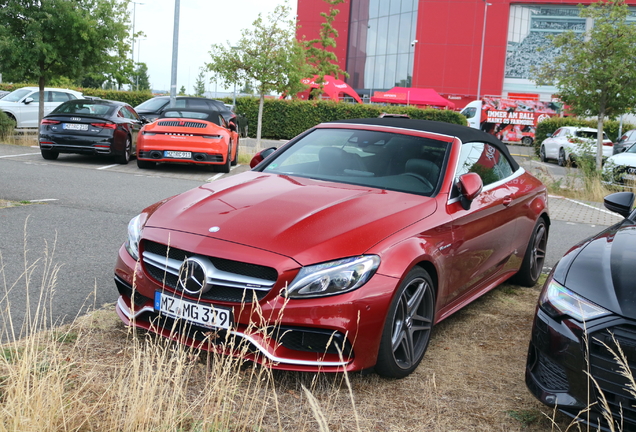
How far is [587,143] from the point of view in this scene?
1738 cm

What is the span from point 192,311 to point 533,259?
3.82 metres

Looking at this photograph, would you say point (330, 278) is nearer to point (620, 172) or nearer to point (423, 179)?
point (423, 179)

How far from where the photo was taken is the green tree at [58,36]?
17984mm

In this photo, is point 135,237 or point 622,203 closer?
point 135,237

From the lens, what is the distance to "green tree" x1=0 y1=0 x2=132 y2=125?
17984mm

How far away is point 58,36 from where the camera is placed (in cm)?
1839

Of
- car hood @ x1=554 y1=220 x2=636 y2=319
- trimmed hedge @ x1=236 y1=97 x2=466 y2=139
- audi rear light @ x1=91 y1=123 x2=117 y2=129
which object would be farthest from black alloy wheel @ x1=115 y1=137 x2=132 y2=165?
trimmed hedge @ x1=236 y1=97 x2=466 y2=139

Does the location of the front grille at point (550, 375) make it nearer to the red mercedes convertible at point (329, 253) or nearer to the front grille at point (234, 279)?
the red mercedes convertible at point (329, 253)

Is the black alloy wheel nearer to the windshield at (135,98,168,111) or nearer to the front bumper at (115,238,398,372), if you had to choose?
the windshield at (135,98,168,111)

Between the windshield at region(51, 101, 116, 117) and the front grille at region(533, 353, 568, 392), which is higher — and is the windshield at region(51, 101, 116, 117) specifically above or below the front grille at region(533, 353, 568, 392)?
above

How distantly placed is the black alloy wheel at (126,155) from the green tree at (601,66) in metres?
11.3

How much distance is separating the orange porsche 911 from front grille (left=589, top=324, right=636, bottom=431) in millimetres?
11604

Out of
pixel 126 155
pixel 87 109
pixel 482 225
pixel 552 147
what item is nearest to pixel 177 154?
pixel 126 155

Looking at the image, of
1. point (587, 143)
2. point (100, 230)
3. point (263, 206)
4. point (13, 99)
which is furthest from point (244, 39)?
point (263, 206)
